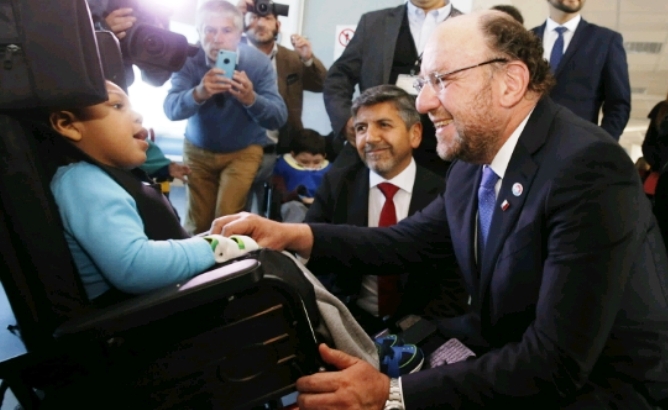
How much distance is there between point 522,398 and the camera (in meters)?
1.10

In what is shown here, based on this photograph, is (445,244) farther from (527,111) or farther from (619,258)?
(619,258)

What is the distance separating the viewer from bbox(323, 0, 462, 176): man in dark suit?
8.14 ft

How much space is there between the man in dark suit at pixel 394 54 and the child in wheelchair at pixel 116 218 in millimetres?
1374

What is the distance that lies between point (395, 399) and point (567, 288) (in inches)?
16.6

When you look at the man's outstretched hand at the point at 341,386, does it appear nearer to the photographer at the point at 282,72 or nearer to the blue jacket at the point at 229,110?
the blue jacket at the point at 229,110

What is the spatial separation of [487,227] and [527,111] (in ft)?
1.00

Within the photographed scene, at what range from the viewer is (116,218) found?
104 centimetres

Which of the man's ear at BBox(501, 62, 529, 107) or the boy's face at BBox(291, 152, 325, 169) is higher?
the man's ear at BBox(501, 62, 529, 107)

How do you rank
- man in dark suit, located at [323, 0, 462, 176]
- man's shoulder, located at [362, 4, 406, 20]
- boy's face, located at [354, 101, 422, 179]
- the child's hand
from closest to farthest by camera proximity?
boy's face, located at [354, 101, 422, 179] < man in dark suit, located at [323, 0, 462, 176] < man's shoulder, located at [362, 4, 406, 20] < the child's hand

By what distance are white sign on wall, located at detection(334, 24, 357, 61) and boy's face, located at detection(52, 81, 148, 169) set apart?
10.0 ft

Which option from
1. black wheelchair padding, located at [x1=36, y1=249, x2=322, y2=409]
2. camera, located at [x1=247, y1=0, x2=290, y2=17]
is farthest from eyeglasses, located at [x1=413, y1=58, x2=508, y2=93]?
camera, located at [x1=247, y1=0, x2=290, y2=17]

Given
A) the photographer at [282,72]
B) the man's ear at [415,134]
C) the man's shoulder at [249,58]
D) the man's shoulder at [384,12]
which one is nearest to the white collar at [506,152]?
the man's ear at [415,134]

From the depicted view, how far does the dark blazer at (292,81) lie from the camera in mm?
3418

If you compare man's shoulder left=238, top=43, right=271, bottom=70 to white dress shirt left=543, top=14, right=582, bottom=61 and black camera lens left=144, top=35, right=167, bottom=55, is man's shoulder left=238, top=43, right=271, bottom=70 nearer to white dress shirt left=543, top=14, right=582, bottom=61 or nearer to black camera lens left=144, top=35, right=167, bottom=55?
black camera lens left=144, top=35, right=167, bottom=55
